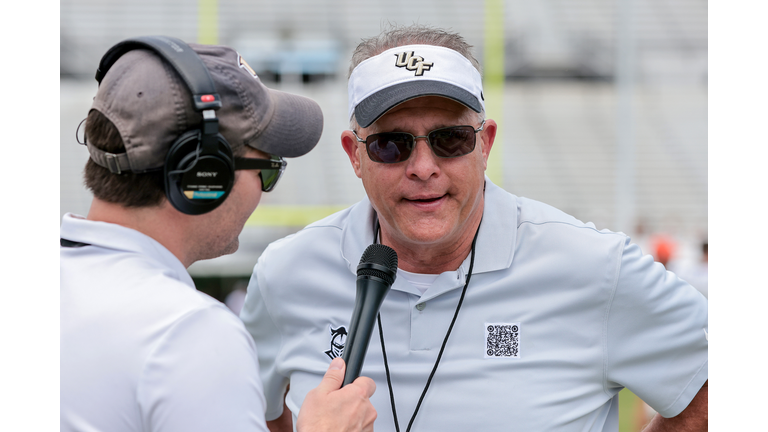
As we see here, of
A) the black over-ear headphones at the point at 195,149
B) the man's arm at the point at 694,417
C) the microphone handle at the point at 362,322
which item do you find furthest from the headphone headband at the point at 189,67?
the man's arm at the point at 694,417

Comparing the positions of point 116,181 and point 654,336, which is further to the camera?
point 654,336

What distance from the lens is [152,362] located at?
41.7 inches

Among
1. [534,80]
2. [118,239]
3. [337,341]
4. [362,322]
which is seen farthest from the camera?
[534,80]

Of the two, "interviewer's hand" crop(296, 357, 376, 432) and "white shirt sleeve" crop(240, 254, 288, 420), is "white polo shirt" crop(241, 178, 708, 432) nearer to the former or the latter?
"white shirt sleeve" crop(240, 254, 288, 420)

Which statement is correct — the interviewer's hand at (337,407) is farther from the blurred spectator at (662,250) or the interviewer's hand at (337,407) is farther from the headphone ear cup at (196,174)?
the blurred spectator at (662,250)

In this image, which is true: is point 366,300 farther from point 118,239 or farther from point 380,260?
point 118,239

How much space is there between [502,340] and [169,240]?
3.14ft

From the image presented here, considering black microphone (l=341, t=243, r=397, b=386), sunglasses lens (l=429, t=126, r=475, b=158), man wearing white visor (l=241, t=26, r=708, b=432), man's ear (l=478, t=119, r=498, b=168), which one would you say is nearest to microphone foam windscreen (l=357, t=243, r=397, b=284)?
black microphone (l=341, t=243, r=397, b=386)

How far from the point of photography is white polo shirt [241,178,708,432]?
1.83 meters

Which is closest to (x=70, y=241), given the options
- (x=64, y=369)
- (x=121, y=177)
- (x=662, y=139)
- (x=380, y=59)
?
(x=121, y=177)

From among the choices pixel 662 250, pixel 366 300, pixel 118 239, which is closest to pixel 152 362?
pixel 118 239

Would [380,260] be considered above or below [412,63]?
below

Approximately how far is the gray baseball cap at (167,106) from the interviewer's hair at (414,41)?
0.68 m

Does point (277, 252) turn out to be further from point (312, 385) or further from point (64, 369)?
point (64, 369)
